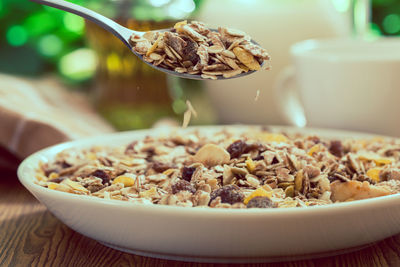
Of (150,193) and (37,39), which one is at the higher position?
(150,193)

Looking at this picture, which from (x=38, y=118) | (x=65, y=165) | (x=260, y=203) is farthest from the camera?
(x=38, y=118)

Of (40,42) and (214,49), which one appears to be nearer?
(214,49)

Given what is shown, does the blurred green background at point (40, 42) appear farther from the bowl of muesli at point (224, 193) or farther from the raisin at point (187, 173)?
the raisin at point (187, 173)

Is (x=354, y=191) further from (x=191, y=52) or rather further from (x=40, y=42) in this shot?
(x=40, y=42)

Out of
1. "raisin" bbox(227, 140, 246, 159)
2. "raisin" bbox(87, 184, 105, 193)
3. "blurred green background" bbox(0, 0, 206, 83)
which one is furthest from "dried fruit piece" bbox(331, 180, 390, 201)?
"blurred green background" bbox(0, 0, 206, 83)

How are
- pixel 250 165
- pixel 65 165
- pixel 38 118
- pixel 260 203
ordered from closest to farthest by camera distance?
pixel 260 203 < pixel 250 165 < pixel 65 165 < pixel 38 118

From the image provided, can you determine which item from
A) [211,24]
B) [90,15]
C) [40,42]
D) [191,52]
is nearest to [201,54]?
[191,52]
